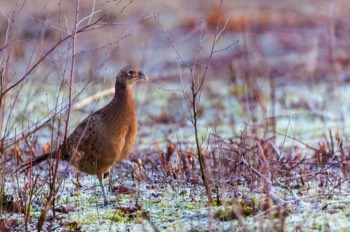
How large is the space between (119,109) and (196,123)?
1.04 meters

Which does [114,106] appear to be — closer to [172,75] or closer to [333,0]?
[172,75]

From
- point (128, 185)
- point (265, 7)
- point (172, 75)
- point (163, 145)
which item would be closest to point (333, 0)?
point (265, 7)

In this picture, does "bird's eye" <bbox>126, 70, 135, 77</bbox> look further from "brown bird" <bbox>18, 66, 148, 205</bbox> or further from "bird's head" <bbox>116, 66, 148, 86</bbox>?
"brown bird" <bbox>18, 66, 148, 205</bbox>

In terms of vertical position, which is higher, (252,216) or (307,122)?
(307,122)

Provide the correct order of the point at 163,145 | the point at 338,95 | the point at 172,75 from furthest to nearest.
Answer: the point at 172,75 < the point at 338,95 < the point at 163,145

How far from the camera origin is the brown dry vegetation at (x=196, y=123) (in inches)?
232

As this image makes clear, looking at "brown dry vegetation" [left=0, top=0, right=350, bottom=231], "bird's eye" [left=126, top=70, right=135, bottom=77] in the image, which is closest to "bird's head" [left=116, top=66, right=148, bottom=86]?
"bird's eye" [left=126, top=70, right=135, bottom=77]

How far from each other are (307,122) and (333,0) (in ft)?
35.2

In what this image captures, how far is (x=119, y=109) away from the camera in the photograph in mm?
7039

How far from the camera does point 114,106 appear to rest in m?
7.05

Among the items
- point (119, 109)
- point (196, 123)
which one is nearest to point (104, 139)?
point (119, 109)

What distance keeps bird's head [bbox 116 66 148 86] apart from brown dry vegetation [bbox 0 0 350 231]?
261 millimetres

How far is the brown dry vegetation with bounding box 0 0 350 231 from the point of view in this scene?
5.90 metres

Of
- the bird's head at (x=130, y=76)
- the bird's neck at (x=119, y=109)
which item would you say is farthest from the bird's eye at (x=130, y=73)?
the bird's neck at (x=119, y=109)
